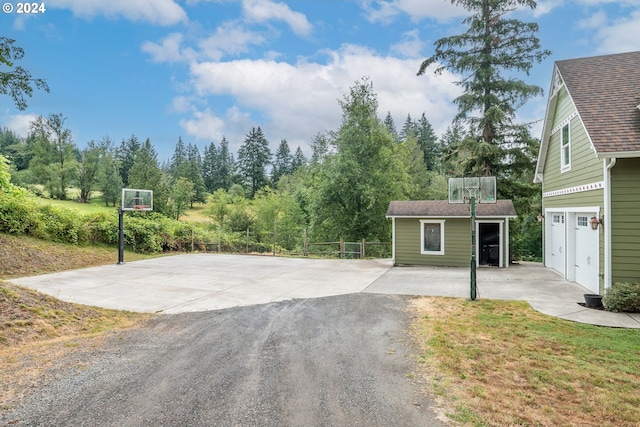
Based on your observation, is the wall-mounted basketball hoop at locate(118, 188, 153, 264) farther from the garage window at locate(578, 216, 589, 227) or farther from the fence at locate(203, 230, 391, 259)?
the garage window at locate(578, 216, 589, 227)

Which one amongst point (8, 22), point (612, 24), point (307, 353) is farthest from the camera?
point (612, 24)

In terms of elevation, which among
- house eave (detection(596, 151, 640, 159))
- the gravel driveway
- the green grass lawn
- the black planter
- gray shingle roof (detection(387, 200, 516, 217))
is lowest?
the gravel driveway

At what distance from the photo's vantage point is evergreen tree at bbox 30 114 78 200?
34.2 metres

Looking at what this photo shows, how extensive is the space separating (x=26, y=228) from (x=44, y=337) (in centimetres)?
1080

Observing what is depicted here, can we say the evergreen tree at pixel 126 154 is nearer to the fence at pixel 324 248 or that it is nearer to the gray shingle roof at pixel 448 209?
the fence at pixel 324 248

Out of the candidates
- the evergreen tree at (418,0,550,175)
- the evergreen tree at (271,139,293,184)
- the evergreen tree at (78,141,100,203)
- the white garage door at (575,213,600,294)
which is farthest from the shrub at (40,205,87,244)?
the evergreen tree at (271,139,293,184)

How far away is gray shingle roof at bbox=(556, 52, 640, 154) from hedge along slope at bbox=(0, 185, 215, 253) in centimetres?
1566

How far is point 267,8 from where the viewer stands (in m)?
15.0

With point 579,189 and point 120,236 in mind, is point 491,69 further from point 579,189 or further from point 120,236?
point 120,236

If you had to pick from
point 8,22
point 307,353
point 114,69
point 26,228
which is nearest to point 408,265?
point 307,353

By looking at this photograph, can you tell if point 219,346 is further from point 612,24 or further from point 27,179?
point 27,179

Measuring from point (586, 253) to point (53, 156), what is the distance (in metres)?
43.3

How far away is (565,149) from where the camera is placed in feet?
34.1

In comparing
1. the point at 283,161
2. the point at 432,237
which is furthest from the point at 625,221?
the point at 283,161
